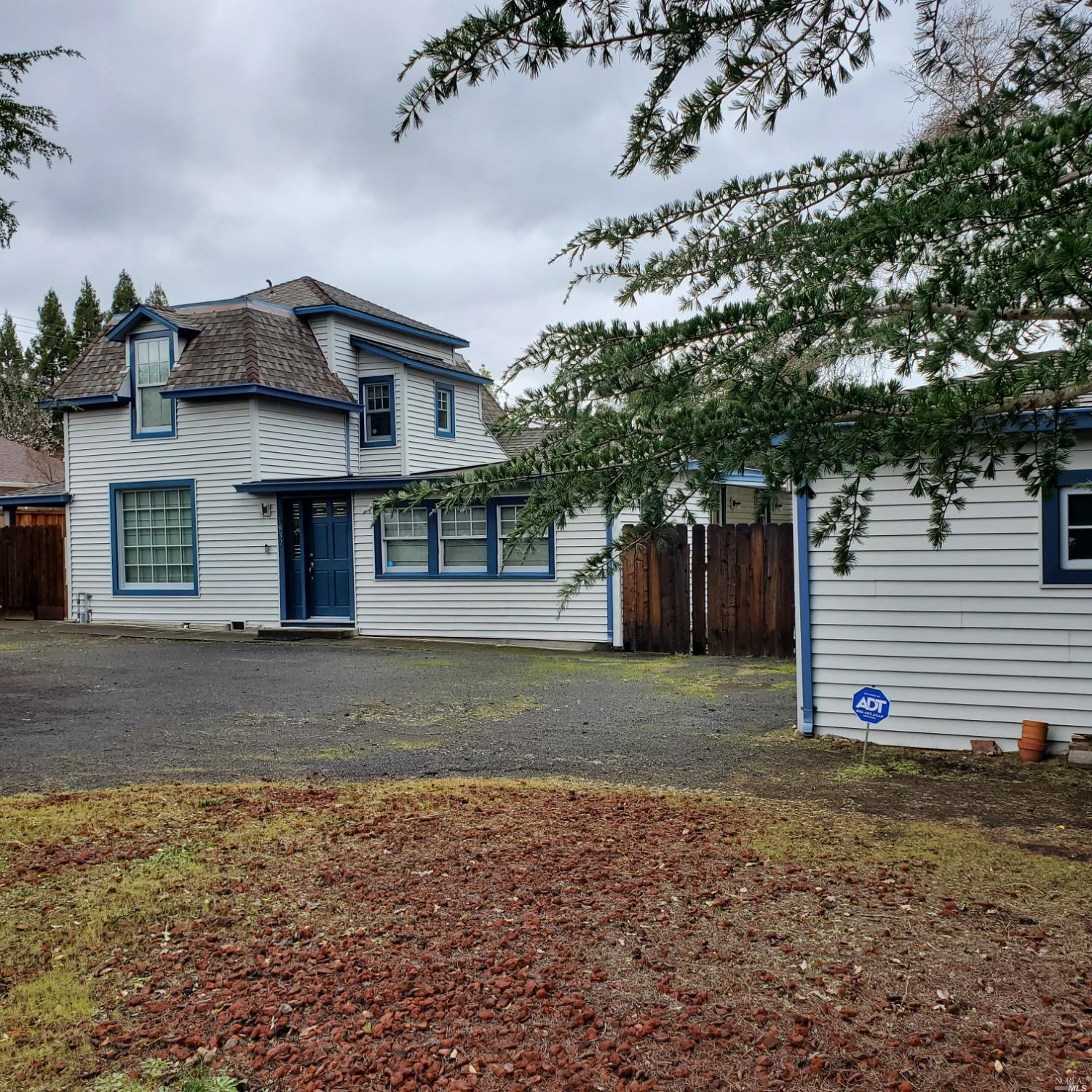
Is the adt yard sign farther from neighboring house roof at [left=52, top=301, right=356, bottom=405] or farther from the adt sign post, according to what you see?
neighboring house roof at [left=52, top=301, right=356, bottom=405]

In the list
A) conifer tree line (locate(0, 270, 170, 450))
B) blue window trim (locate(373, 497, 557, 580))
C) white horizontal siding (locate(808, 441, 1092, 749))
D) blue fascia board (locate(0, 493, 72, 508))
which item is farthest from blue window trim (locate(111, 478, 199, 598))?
conifer tree line (locate(0, 270, 170, 450))

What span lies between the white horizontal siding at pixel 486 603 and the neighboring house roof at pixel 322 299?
5.48m

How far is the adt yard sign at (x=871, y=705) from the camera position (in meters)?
7.54

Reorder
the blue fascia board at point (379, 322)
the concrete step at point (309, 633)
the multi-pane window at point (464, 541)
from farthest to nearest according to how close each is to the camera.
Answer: the blue fascia board at point (379, 322) < the concrete step at point (309, 633) < the multi-pane window at point (464, 541)

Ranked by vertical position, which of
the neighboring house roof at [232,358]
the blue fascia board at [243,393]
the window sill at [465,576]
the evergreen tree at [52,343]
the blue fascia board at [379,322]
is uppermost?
the evergreen tree at [52,343]

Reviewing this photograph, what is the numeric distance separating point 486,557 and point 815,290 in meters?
13.3

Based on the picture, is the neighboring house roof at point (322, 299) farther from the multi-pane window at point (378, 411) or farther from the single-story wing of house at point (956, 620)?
the single-story wing of house at point (956, 620)

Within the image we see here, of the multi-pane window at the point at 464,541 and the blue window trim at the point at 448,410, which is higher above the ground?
the blue window trim at the point at 448,410

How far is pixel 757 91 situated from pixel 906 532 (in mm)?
4945

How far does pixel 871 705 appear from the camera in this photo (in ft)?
24.9

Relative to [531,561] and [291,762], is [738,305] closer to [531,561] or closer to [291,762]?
[291,762]

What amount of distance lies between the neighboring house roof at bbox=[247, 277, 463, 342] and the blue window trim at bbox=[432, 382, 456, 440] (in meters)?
1.35

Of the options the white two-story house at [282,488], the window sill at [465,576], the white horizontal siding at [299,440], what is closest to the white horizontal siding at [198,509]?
the white two-story house at [282,488]

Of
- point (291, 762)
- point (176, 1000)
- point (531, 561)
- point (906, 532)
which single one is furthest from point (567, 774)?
point (531, 561)
